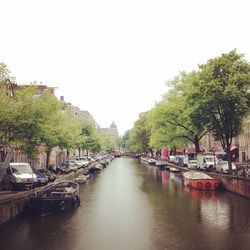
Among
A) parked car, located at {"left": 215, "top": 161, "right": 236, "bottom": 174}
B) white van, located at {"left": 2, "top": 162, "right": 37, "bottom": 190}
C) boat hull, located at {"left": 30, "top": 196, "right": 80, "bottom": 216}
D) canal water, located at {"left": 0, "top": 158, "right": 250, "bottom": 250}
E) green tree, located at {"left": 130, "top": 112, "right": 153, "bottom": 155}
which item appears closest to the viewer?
canal water, located at {"left": 0, "top": 158, "right": 250, "bottom": 250}

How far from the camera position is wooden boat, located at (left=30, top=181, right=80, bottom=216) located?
102ft

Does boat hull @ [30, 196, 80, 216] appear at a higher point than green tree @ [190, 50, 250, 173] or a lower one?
lower

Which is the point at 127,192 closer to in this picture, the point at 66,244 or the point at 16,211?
the point at 16,211

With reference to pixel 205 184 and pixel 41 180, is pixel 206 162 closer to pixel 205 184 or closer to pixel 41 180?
pixel 205 184

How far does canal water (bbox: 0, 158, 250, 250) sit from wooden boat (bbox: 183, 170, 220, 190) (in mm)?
6509

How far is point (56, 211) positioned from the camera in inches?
1270

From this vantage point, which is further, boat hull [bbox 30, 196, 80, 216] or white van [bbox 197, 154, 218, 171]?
white van [bbox 197, 154, 218, 171]

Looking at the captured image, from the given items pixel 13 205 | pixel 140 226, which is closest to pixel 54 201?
pixel 13 205

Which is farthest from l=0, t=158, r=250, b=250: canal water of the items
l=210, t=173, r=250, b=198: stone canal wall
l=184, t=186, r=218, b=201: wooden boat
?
l=210, t=173, r=250, b=198: stone canal wall

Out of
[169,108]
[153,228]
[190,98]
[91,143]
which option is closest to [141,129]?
[91,143]

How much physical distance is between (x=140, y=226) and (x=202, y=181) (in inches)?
920

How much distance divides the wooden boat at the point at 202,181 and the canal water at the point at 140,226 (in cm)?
651

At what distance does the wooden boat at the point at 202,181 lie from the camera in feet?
158

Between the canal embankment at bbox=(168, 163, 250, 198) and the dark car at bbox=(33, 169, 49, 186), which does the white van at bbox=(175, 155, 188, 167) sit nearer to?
the canal embankment at bbox=(168, 163, 250, 198)
